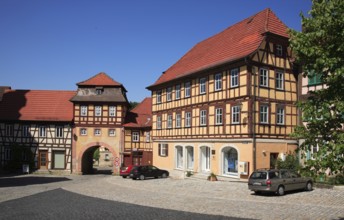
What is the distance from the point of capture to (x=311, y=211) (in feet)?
53.2

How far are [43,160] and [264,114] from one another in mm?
29184

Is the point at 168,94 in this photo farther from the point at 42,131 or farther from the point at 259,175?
the point at 259,175

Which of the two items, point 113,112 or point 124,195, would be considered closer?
point 124,195

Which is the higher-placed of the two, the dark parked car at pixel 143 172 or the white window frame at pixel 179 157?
the white window frame at pixel 179 157

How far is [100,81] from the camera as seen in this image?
4662cm

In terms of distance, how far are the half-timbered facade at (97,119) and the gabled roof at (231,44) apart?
7.90 m

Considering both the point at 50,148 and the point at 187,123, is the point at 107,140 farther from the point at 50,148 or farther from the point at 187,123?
the point at 187,123

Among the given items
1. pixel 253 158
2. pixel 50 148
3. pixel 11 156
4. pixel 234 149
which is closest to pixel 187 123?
pixel 234 149

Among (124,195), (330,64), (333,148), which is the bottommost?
(124,195)

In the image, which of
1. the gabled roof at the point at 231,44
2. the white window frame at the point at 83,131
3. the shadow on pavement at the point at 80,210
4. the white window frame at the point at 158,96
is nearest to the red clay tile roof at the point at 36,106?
the white window frame at the point at 83,131

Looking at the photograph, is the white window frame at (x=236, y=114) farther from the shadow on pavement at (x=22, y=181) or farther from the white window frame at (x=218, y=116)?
the shadow on pavement at (x=22, y=181)

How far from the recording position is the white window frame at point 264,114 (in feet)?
92.1

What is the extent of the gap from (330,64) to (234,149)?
65.1ft

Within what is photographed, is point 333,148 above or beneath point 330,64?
beneath
